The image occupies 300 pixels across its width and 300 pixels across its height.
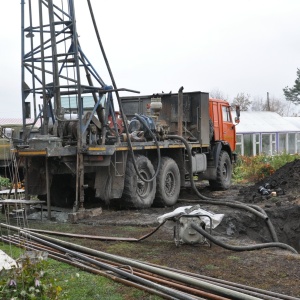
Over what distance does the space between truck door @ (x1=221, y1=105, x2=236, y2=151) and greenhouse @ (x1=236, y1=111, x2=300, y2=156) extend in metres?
15.2

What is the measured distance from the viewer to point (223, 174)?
19422mm

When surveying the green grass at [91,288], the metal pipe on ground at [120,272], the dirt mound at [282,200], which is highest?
the metal pipe on ground at [120,272]

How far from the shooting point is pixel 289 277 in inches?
284

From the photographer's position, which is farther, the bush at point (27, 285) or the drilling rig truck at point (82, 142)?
the drilling rig truck at point (82, 142)

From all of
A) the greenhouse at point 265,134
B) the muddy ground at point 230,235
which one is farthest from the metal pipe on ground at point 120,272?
the greenhouse at point 265,134

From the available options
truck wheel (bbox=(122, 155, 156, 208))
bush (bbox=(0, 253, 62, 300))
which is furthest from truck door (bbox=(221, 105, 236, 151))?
bush (bbox=(0, 253, 62, 300))

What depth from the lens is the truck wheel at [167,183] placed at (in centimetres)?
1477

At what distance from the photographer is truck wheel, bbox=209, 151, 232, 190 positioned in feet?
62.1

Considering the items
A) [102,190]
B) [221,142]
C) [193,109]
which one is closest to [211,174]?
[221,142]

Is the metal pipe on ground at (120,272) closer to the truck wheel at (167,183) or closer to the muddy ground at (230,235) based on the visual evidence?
the muddy ground at (230,235)

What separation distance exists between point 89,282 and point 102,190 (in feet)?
21.0

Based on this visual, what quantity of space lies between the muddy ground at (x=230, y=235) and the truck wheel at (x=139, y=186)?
28 centimetres

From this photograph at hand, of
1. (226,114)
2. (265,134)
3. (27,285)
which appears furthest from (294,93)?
(27,285)

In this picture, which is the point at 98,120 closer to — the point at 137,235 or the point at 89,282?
the point at 137,235
